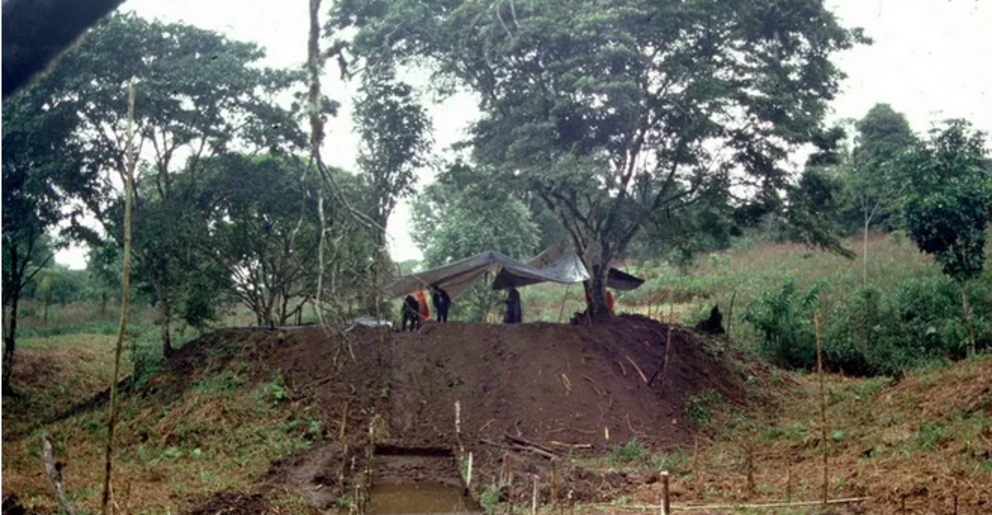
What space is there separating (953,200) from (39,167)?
51.2ft

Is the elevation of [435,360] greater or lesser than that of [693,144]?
lesser

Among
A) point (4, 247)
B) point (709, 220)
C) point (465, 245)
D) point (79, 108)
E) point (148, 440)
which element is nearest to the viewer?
point (148, 440)

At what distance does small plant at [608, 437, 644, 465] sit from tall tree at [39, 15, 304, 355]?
826 centimetres

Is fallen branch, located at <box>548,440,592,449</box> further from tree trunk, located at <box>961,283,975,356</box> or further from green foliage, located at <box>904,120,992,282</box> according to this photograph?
green foliage, located at <box>904,120,992,282</box>

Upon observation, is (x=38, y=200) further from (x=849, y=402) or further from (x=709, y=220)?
(x=849, y=402)

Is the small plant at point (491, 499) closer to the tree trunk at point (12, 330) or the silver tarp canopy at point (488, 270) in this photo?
the silver tarp canopy at point (488, 270)

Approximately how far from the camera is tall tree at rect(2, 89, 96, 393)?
44.3ft

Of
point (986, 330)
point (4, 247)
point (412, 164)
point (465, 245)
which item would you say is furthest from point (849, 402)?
point (4, 247)

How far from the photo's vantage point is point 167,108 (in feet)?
47.1

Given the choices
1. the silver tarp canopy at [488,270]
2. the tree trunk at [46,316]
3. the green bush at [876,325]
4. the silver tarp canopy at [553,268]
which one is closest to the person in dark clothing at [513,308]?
the silver tarp canopy at [553,268]

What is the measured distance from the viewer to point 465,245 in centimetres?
2167

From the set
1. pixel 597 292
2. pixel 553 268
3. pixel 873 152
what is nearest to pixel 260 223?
pixel 553 268

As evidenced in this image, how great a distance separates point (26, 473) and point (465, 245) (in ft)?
Result: 44.5

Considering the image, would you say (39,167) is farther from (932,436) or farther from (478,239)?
(932,436)
